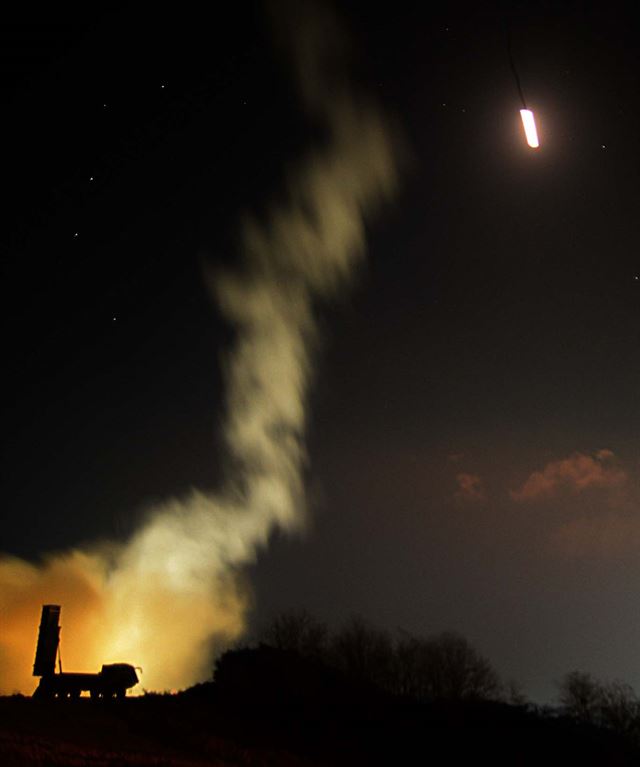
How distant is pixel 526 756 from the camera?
2761 centimetres

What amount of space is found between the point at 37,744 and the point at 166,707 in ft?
34.0

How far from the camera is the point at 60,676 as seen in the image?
28.7m

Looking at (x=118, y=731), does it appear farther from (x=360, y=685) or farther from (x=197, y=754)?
(x=360, y=685)

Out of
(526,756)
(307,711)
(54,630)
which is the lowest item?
(526,756)

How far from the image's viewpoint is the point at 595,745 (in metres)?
29.4

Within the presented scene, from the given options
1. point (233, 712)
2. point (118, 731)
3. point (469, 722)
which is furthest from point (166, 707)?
point (469, 722)

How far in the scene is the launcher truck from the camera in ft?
93.6

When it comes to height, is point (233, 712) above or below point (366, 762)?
above

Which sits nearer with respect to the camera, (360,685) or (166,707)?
(166,707)

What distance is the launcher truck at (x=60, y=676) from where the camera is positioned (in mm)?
28531

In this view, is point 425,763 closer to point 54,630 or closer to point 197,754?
point 197,754

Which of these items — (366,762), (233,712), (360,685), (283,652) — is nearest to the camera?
(366,762)

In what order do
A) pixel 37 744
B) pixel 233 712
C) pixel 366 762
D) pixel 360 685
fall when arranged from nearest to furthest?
1. pixel 37 744
2. pixel 366 762
3. pixel 233 712
4. pixel 360 685

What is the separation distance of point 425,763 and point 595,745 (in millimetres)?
7491
